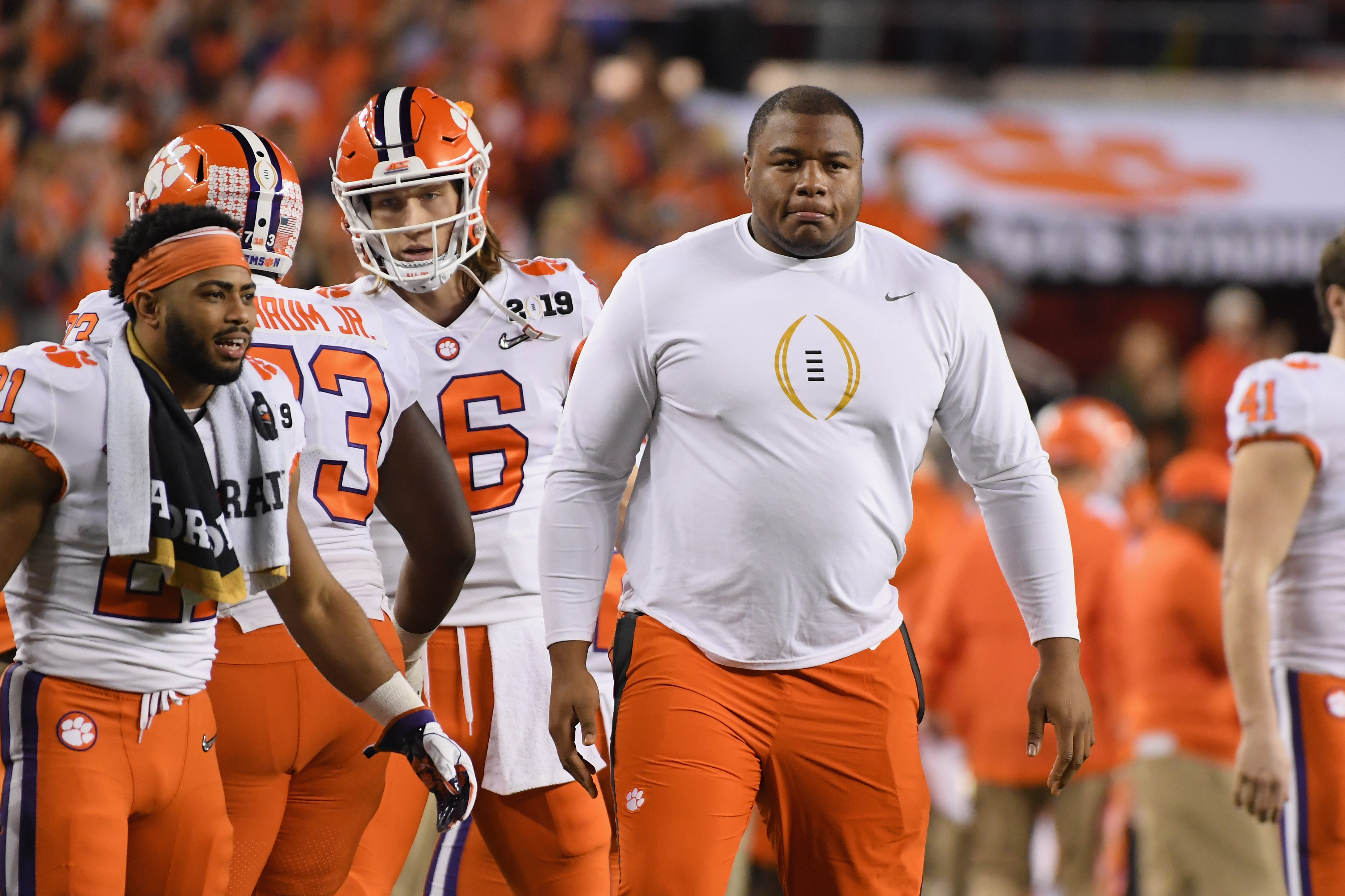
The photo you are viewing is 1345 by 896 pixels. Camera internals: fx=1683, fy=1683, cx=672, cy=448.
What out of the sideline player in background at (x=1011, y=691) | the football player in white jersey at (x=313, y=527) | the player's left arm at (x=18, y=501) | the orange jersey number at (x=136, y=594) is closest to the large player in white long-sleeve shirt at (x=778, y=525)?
the football player in white jersey at (x=313, y=527)

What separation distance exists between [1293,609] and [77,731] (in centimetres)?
305

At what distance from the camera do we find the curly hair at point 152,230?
10.5ft

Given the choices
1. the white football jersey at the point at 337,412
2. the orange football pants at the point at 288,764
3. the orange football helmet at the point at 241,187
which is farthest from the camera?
the orange football helmet at the point at 241,187

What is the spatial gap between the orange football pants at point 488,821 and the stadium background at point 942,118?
6.21 m

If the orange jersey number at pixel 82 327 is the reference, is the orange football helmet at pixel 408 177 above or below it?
above

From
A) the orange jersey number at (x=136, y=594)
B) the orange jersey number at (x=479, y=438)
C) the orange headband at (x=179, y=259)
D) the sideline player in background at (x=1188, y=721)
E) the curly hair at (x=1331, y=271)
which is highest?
the curly hair at (x=1331, y=271)

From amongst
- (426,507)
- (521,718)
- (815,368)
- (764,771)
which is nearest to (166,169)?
(426,507)

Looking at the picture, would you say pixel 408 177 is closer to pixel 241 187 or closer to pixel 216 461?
pixel 241 187

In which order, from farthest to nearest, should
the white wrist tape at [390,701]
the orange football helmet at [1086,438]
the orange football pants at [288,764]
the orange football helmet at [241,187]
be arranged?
the orange football helmet at [1086,438] < the orange football helmet at [241,187] < the orange football pants at [288,764] < the white wrist tape at [390,701]

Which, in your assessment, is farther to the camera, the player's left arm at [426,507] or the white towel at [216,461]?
the player's left arm at [426,507]

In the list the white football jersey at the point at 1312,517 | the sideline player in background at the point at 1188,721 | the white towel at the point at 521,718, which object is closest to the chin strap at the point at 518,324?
the white towel at the point at 521,718

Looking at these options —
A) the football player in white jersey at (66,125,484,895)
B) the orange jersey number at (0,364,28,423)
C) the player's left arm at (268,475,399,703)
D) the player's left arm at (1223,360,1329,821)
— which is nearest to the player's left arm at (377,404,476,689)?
the football player in white jersey at (66,125,484,895)

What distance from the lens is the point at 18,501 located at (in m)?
2.98

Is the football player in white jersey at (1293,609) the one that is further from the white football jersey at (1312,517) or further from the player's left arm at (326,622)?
the player's left arm at (326,622)
